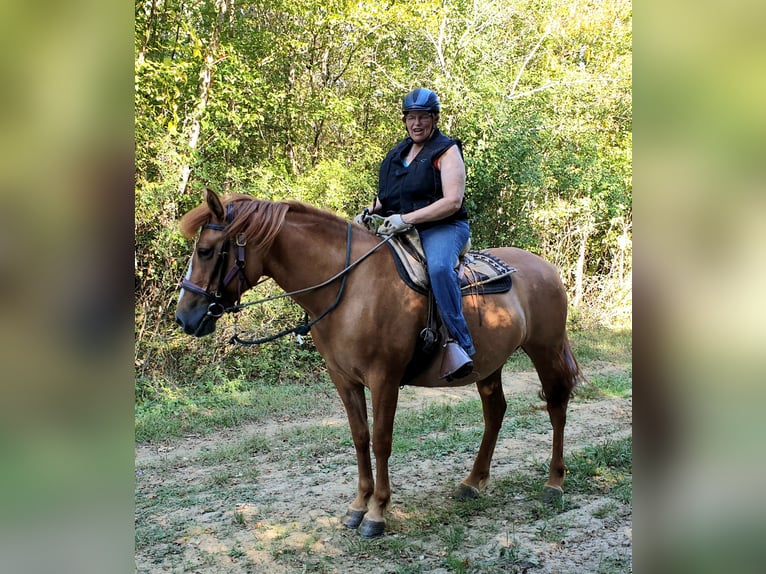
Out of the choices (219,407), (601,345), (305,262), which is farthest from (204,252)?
(601,345)

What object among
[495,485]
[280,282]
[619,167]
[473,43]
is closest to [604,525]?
[495,485]

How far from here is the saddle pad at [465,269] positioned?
142 inches

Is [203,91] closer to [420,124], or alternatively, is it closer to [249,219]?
[420,124]

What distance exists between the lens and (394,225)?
11.8 ft

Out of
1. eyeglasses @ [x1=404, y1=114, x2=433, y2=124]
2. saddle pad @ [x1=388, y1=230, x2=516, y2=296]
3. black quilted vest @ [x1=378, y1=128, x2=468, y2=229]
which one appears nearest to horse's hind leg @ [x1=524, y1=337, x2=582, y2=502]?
saddle pad @ [x1=388, y1=230, x2=516, y2=296]

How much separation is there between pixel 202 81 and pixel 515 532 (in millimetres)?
7481

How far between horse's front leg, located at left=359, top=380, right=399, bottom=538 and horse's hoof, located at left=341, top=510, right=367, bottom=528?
0.07 meters

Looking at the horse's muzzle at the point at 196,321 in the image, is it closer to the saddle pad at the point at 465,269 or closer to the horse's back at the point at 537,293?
the saddle pad at the point at 465,269

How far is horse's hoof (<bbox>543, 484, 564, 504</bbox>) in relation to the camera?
405cm

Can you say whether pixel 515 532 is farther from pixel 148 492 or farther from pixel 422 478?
pixel 148 492

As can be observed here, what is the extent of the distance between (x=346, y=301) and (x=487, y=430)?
180 centimetres

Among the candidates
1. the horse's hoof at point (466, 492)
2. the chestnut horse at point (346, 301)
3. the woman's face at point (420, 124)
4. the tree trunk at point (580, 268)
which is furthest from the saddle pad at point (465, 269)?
the tree trunk at point (580, 268)

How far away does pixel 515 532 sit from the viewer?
11.8 feet
